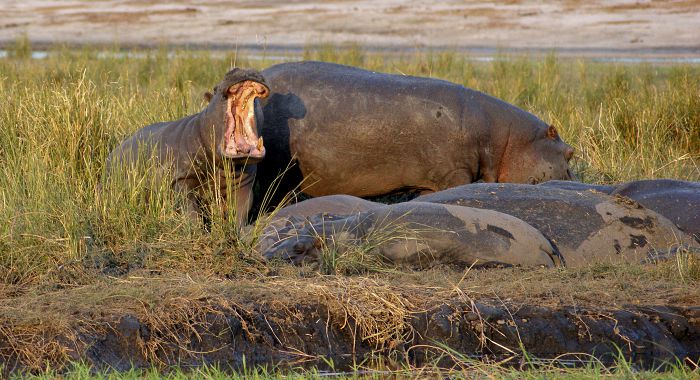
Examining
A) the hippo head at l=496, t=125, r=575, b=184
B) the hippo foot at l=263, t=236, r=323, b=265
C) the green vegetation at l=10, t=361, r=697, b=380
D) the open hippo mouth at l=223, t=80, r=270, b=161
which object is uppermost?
the open hippo mouth at l=223, t=80, r=270, b=161

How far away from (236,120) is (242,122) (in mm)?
37

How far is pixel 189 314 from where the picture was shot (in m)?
4.63

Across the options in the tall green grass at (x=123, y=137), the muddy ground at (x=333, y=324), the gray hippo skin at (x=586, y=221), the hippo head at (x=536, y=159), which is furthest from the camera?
the hippo head at (x=536, y=159)

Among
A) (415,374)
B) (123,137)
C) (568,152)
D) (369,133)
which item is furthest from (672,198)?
(123,137)

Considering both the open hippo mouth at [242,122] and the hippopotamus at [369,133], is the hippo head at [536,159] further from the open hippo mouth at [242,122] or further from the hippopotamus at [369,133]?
the open hippo mouth at [242,122]

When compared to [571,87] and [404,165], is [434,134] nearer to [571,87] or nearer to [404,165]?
[404,165]

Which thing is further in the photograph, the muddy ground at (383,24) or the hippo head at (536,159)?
the muddy ground at (383,24)

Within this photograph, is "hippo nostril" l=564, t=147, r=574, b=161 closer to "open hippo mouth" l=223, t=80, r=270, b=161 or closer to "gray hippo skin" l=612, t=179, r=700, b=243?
"gray hippo skin" l=612, t=179, r=700, b=243

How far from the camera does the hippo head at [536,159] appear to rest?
25.0ft

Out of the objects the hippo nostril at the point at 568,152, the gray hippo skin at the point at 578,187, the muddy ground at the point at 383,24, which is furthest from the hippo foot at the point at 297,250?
the muddy ground at the point at 383,24

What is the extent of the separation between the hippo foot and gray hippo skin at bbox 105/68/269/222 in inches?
35.9

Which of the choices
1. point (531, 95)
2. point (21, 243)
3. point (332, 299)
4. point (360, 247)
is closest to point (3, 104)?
point (21, 243)

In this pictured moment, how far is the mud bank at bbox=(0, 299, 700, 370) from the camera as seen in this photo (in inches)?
177

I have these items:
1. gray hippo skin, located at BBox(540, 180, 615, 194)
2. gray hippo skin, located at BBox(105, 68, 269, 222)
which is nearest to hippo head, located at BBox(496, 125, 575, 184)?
gray hippo skin, located at BBox(540, 180, 615, 194)
